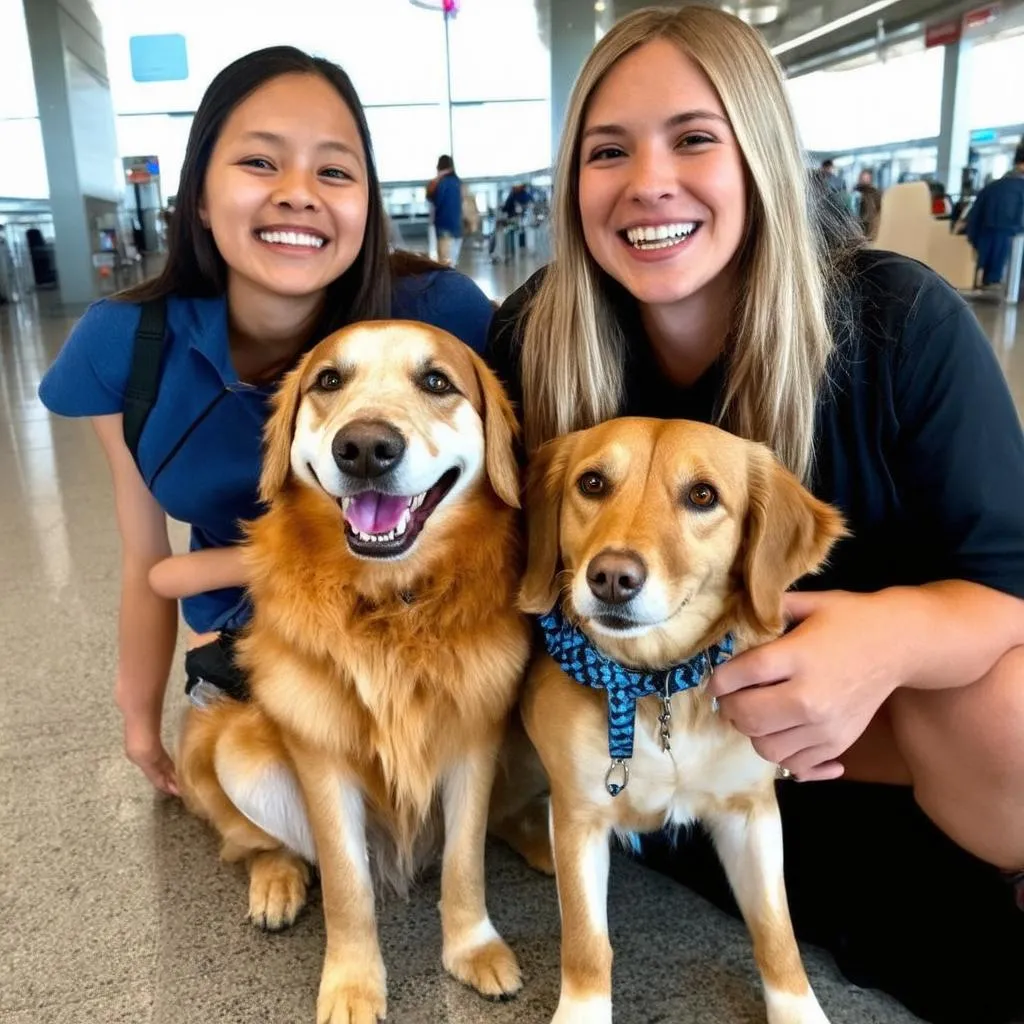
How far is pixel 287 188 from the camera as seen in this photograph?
1.90 metres

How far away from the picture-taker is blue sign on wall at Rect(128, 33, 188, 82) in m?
15.2

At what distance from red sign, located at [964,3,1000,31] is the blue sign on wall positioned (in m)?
13.0

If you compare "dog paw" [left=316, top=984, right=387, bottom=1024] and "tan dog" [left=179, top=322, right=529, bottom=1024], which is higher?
"tan dog" [left=179, top=322, right=529, bottom=1024]

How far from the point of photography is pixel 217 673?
2008mm

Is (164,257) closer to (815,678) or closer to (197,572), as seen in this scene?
(197,572)

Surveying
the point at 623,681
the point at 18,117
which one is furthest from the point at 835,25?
the point at 623,681

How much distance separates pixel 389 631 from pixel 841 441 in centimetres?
87

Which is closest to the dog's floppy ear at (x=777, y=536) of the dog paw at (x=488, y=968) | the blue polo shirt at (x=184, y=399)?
the dog paw at (x=488, y=968)

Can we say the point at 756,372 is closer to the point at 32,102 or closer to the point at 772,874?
the point at 772,874

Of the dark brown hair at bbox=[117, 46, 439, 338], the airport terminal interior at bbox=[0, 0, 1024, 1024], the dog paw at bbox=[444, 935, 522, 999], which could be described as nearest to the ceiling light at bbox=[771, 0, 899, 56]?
the airport terminal interior at bbox=[0, 0, 1024, 1024]

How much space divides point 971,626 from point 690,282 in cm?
72

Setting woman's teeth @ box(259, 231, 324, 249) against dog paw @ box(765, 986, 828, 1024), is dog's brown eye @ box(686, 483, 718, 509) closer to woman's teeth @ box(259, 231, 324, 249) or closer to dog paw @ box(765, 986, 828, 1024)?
dog paw @ box(765, 986, 828, 1024)

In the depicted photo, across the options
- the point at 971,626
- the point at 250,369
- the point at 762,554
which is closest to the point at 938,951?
the point at 971,626

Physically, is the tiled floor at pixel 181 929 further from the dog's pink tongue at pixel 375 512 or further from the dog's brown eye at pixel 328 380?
the dog's brown eye at pixel 328 380
